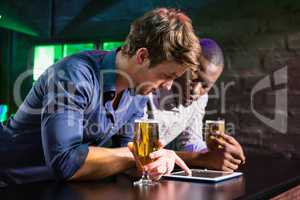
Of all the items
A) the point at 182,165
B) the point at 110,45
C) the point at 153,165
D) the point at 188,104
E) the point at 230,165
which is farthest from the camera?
the point at 110,45

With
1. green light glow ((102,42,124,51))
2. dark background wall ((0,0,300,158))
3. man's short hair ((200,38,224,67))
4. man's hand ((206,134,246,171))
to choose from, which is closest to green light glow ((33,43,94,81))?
green light glow ((102,42,124,51))

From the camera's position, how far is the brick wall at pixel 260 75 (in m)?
2.49

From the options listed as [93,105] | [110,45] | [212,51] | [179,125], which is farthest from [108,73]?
[110,45]

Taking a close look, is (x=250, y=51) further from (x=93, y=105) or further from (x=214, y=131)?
(x=93, y=105)

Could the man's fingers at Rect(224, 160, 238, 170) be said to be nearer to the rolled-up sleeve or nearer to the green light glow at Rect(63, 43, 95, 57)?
the rolled-up sleeve

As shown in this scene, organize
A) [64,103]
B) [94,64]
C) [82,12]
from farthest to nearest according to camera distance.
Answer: [82,12], [94,64], [64,103]

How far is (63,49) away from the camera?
332cm

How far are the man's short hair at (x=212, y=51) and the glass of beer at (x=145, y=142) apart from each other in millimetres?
1401

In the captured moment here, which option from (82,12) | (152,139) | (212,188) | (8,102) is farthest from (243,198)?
(8,102)

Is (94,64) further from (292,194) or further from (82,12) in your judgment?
(82,12)

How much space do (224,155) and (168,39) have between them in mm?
433

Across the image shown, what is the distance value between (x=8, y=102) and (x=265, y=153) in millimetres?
1962

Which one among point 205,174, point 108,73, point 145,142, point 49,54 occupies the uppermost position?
point 49,54

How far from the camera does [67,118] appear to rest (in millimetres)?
1203
